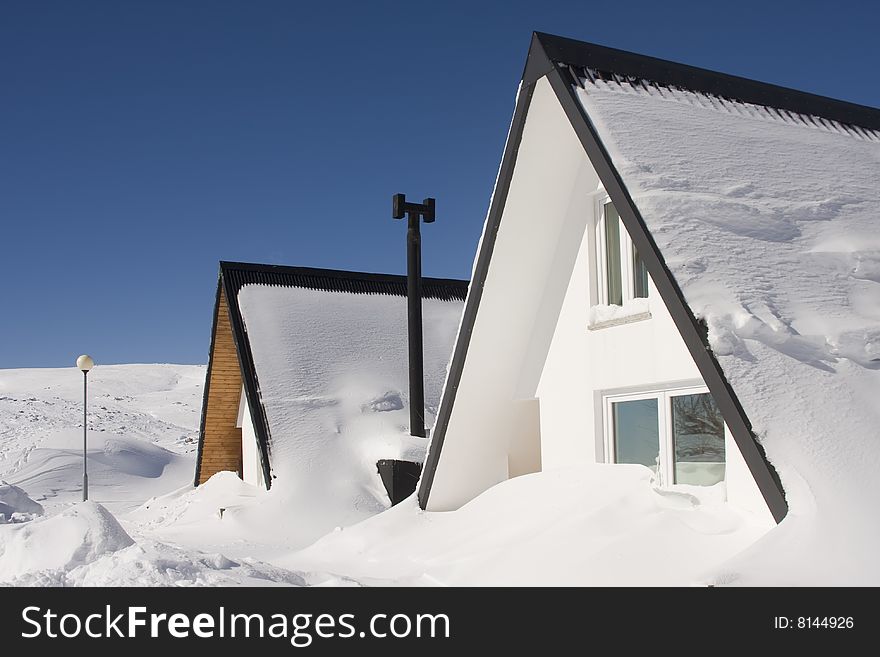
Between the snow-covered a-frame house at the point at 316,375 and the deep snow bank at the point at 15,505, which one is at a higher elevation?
the snow-covered a-frame house at the point at 316,375

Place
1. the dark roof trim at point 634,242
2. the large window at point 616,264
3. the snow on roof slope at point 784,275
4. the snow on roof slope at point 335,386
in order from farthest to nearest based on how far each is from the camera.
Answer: the snow on roof slope at point 335,386, the large window at point 616,264, the dark roof trim at point 634,242, the snow on roof slope at point 784,275

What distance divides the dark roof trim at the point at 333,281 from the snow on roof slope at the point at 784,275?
33.0 feet

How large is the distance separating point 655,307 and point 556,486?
1.84 m

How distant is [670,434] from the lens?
761 centimetres

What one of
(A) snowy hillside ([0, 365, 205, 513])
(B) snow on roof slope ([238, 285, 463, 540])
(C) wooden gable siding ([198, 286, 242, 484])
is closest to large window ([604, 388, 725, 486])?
(B) snow on roof slope ([238, 285, 463, 540])

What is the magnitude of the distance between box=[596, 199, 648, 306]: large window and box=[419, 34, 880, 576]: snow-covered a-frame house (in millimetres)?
19

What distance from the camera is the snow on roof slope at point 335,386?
13.7m

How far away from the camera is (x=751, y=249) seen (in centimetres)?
666

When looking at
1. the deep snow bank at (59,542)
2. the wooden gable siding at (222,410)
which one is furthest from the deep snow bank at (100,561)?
the wooden gable siding at (222,410)

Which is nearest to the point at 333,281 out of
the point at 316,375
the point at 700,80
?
the point at 316,375

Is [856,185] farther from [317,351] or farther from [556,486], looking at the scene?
[317,351]

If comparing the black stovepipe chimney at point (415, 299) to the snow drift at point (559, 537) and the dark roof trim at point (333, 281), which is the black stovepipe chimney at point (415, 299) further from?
the snow drift at point (559, 537)

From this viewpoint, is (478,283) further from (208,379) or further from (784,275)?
(208,379)

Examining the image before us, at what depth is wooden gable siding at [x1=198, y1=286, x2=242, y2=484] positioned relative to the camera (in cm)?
1738
